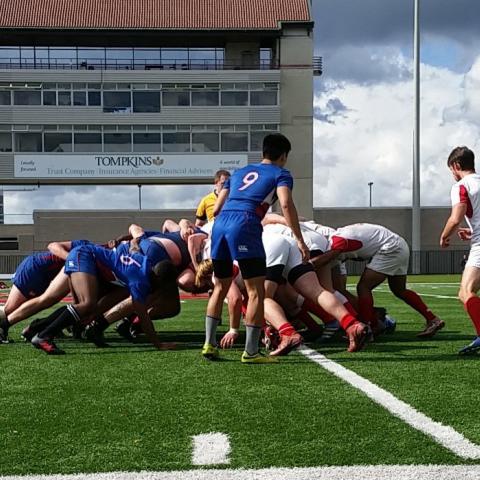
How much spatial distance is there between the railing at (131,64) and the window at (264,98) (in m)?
1.80

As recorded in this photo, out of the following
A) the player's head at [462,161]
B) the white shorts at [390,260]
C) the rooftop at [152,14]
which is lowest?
the white shorts at [390,260]

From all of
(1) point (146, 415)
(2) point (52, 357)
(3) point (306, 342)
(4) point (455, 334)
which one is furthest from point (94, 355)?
(4) point (455, 334)

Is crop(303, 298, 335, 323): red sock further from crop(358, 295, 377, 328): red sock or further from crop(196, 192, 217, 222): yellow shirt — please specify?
crop(196, 192, 217, 222): yellow shirt

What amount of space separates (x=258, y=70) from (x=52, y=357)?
40496 mm

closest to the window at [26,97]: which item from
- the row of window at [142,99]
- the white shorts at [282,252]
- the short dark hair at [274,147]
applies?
the row of window at [142,99]

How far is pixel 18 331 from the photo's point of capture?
9453 millimetres

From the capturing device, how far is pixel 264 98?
45.4 meters

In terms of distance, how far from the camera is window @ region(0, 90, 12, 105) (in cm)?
4503

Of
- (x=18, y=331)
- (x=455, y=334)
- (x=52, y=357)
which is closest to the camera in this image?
(x=52, y=357)

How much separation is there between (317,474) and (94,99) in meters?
44.5

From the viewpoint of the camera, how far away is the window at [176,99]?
45406 mm

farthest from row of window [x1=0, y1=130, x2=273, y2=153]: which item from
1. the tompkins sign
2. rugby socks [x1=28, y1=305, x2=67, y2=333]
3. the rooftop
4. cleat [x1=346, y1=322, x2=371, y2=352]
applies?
cleat [x1=346, y1=322, x2=371, y2=352]

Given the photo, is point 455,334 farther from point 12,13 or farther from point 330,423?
point 12,13

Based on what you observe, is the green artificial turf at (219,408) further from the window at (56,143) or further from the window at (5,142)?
the window at (5,142)
